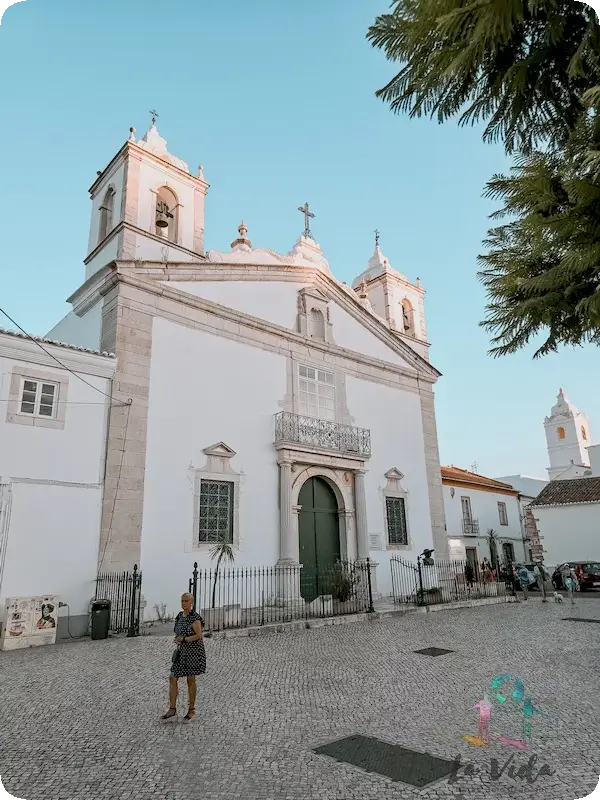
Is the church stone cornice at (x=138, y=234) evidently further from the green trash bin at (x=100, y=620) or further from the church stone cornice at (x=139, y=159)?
the green trash bin at (x=100, y=620)

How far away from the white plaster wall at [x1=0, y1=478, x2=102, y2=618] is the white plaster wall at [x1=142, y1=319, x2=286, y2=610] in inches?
49.5

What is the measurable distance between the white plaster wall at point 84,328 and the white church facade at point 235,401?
7 cm

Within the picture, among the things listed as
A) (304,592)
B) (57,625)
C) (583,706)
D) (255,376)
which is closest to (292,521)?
(304,592)

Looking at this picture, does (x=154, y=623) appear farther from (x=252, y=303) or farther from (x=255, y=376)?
(x=252, y=303)

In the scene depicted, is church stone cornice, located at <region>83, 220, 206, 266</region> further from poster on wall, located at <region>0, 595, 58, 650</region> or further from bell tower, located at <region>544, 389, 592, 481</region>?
bell tower, located at <region>544, 389, 592, 481</region>

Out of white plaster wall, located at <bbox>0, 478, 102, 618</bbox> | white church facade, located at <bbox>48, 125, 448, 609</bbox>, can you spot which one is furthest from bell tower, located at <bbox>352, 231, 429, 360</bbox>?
white plaster wall, located at <bbox>0, 478, 102, 618</bbox>

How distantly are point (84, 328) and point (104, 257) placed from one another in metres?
2.42

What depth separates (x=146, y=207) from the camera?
51.2 feet

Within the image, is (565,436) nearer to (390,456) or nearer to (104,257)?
(390,456)

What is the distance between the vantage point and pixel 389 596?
54.4 ft

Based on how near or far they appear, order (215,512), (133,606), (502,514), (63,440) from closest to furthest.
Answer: (133,606) → (63,440) → (215,512) → (502,514)

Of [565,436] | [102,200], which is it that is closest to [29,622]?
[102,200]

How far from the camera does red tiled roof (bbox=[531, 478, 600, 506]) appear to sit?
26.7 metres

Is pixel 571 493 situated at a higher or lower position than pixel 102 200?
lower
